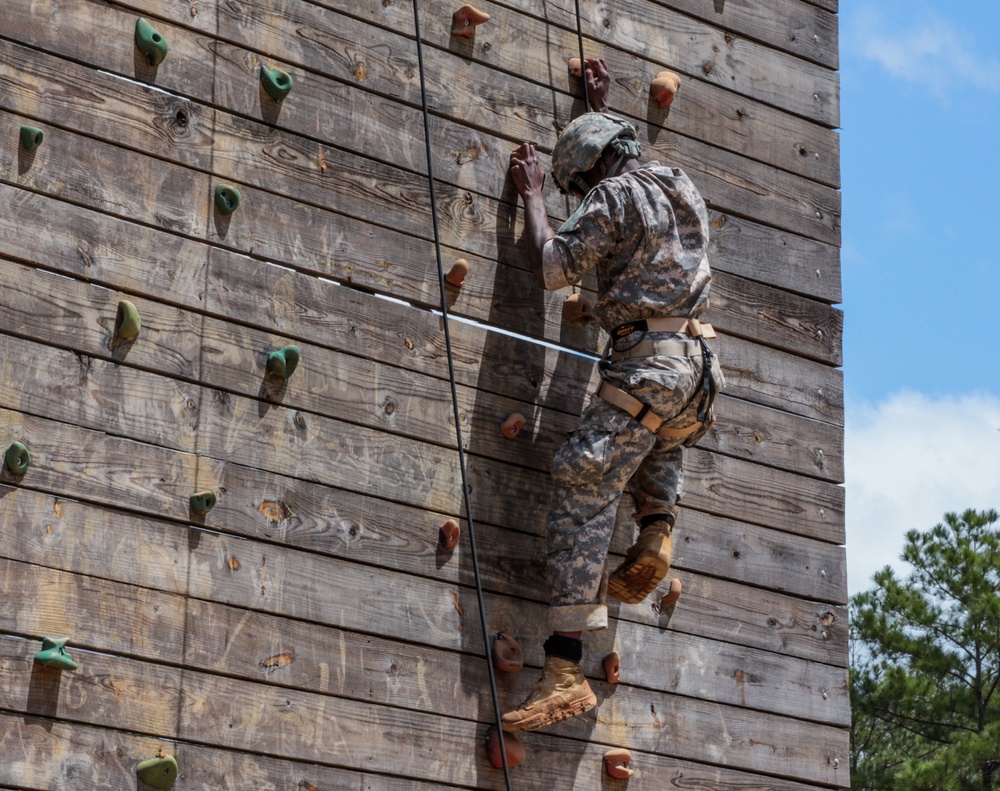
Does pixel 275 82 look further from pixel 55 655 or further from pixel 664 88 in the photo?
pixel 55 655

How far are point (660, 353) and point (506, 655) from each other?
1041 millimetres

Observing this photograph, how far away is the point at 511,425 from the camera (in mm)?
4840

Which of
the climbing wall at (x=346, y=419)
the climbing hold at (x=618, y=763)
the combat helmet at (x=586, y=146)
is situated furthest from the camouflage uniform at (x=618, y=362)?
the climbing hold at (x=618, y=763)

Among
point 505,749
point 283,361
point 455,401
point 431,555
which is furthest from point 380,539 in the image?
point 505,749

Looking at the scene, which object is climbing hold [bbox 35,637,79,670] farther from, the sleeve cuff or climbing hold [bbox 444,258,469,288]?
the sleeve cuff

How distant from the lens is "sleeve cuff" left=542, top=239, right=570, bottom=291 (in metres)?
4.73

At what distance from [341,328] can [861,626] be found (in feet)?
42.9

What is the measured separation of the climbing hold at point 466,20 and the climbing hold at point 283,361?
135 centimetres

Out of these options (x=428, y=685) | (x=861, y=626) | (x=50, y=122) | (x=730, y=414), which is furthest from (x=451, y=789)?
(x=861, y=626)

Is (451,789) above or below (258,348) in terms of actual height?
below

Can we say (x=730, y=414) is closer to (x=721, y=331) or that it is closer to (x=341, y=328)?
(x=721, y=331)

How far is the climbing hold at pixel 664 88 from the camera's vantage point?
5461mm

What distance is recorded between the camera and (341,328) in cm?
462

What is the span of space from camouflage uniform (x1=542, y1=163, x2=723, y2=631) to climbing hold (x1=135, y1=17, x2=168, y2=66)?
1.31 metres
